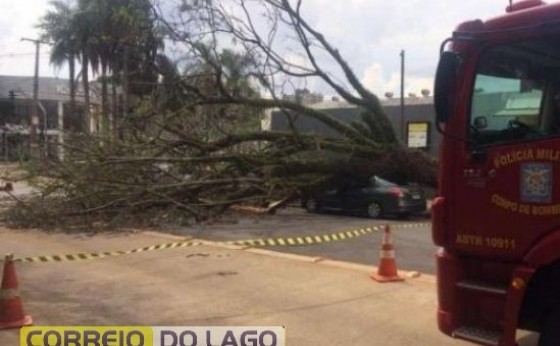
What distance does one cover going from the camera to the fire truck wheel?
465 cm

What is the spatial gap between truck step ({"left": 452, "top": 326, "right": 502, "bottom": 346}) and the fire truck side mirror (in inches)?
58.2

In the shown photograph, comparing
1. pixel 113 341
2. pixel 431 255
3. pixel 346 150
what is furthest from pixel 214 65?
pixel 113 341

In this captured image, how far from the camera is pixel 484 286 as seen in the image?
194 inches

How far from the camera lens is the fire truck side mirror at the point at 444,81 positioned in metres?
4.74

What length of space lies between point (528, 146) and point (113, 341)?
3619 mm

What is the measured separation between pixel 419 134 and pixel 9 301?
25227mm

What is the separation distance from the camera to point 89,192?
16.6 metres

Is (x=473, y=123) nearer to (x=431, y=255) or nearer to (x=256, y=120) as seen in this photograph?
(x=431, y=255)

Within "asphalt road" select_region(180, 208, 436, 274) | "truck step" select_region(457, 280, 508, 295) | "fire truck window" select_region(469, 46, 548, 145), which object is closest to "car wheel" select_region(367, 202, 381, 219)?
"asphalt road" select_region(180, 208, 436, 274)

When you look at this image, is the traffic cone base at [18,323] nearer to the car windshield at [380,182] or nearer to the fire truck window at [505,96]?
the fire truck window at [505,96]

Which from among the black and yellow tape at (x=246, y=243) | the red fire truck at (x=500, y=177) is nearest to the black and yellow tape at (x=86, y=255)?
the black and yellow tape at (x=246, y=243)

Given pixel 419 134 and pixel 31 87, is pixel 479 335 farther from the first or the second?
pixel 31 87

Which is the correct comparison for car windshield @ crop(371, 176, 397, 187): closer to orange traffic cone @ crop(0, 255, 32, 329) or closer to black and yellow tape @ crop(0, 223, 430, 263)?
black and yellow tape @ crop(0, 223, 430, 263)

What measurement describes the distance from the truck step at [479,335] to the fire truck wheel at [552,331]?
0.29m
